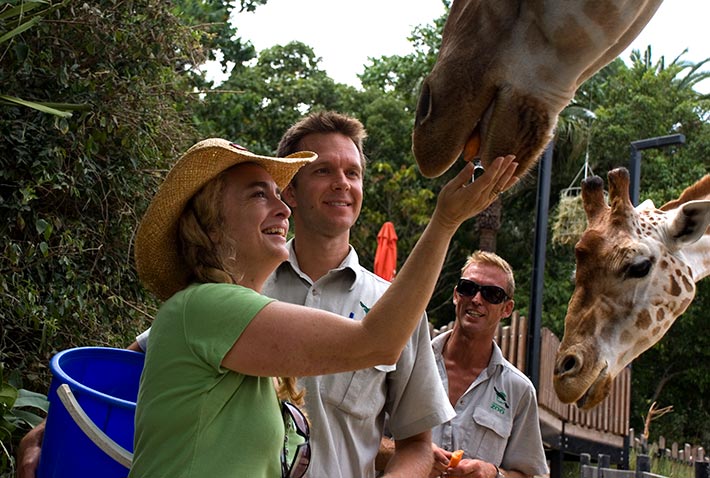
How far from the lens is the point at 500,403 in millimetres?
3861

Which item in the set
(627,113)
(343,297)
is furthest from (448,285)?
(343,297)

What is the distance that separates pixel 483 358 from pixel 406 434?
4.11ft

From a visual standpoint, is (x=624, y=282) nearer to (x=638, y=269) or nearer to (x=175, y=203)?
(x=638, y=269)

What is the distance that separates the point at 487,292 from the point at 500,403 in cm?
54

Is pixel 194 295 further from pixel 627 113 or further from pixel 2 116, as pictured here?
pixel 627 113

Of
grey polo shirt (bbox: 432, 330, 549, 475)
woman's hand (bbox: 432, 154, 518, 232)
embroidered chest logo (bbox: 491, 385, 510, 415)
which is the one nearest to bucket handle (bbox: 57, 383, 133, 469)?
woman's hand (bbox: 432, 154, 518, 232)

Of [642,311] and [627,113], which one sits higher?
[627,113]

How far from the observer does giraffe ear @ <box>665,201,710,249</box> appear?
3.91 m

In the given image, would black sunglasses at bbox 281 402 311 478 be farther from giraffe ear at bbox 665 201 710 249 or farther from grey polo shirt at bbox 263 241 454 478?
giraffe ear at bbox 665 201 710 249

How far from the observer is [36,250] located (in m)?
4.64

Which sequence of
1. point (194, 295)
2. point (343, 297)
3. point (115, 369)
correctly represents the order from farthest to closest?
point (343, 297)
point (115, 369)
point (194, 295)

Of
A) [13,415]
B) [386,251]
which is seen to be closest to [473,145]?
[13,415]

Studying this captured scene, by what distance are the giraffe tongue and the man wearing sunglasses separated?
1.64 meters

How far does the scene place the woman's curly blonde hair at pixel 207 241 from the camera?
2.16m
